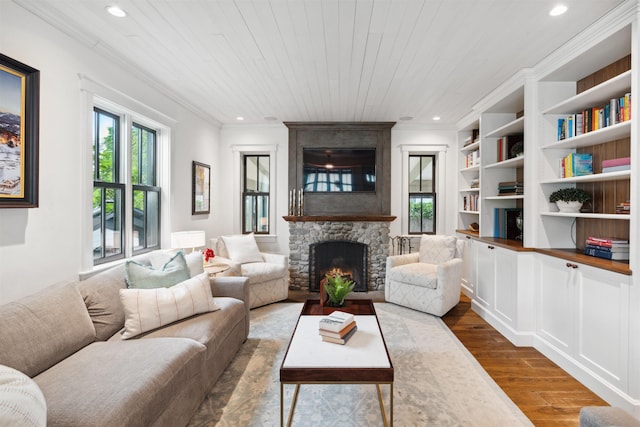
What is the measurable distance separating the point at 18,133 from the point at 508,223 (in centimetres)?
447

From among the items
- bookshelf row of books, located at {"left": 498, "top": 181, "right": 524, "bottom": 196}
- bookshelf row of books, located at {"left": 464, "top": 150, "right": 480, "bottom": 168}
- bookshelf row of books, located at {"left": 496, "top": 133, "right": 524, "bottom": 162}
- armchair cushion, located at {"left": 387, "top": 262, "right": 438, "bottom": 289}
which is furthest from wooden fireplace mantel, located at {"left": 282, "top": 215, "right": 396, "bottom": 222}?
bookshelf row of books, located at {"left": 496, "top": 133, "right": 524, "bottom": 162}

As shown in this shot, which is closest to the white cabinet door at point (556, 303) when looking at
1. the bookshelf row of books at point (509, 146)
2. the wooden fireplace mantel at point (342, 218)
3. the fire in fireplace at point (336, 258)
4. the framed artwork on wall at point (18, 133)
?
the bookshelf row of books at point (509, 146)

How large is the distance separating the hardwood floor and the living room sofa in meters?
2.07

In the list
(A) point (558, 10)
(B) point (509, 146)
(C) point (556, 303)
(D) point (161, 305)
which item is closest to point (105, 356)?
(D) point (161, 305)

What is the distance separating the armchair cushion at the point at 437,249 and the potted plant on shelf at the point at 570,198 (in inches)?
59.3

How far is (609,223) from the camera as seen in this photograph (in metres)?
2.47

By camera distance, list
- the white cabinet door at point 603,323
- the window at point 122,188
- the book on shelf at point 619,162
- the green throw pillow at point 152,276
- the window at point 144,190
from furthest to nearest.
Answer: the window at point 144,190 → the window at point 122,188 → the green throw pillow at point 152,276 → the book on shelf at point 619,162 → the white cabinet door at point 603,323

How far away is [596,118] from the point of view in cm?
237

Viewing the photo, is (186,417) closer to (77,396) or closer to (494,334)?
(77,396)

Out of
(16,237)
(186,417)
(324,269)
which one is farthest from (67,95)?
(324,269)

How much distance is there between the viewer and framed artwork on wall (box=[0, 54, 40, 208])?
174cm

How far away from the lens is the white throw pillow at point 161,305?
200 centimetres

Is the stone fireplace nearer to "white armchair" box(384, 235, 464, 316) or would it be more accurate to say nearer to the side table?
"white armchair" box(384, 235, 464, 316)

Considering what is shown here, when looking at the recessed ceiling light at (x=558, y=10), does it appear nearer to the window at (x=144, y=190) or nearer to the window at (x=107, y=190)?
the window at (x=107, y=190)
